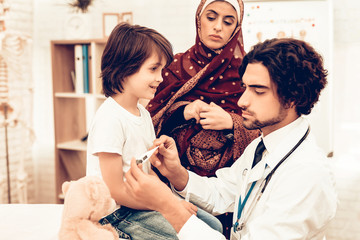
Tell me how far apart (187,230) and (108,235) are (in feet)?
0.96

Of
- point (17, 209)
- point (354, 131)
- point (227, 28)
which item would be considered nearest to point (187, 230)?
point (227, 28)

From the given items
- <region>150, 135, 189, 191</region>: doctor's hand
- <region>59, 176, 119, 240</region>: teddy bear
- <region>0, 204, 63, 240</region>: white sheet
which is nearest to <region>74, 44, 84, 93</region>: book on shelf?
<region>0, 204, 63, 240</region>: white sheet

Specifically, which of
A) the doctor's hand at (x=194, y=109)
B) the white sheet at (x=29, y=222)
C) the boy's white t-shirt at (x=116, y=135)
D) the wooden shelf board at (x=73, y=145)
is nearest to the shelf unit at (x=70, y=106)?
the wooden shelf board at (x=73, y=145)

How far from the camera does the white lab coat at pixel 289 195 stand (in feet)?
3.56

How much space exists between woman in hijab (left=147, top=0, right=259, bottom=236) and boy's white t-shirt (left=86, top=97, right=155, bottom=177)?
0.30 metres

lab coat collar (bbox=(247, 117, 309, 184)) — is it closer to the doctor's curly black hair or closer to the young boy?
the doctor's curly black hair

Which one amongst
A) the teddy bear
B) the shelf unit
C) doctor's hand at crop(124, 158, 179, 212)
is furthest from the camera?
the shelf unit

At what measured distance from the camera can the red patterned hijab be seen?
1.57 m

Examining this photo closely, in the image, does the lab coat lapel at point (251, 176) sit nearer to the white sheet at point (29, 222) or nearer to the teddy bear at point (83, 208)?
the teddy bear at point (83, 208)

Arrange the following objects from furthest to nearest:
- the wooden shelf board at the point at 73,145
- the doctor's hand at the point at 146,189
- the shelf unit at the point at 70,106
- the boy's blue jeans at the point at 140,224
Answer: the wooden shelf board at the point at 73,145
the shelf unit at the point at 70,106
the boy's blue jeans at the point at 140,224
the doctor's hand at the point at 146,189

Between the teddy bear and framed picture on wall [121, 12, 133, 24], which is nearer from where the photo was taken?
the teddy bear

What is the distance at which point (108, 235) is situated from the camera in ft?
3.06

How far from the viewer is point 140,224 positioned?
120cm

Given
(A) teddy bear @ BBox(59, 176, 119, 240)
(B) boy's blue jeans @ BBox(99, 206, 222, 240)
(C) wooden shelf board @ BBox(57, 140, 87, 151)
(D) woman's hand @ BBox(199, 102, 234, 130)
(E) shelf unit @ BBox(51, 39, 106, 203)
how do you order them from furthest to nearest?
(C) wooden shelf board @ BBox(57, 140, 87, 151) < (E) shelf unit @ BBox(51, 39, 106, 203) < (D) woman's hand @ BBox(199, 102, 234, 130) < (B) boy's blue jeans @ BBox(99, 206, 222, 240) < (A) teddy bear @ BBox(59, 176, 119, 240)
